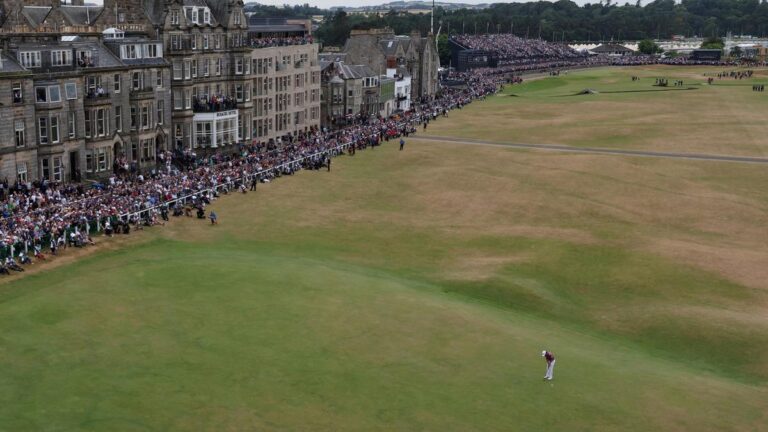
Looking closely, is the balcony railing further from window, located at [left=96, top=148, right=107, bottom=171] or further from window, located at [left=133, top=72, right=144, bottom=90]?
window, located at [left=96, top=148, right=107, bottom=171]

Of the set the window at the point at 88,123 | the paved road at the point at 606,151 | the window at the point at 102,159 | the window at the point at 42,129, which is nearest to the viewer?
the window at the point at 42,129

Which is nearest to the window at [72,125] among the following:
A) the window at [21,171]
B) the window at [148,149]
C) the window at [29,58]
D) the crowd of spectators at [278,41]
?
the window at [29,58]

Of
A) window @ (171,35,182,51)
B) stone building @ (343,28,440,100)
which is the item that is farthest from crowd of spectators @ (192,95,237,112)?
stone building @ (343,28,440,100)

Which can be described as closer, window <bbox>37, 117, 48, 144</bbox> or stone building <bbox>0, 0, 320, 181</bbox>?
stone building <bbox>0, 0, 320, 181</bbox>

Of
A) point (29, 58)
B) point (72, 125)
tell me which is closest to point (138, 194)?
point (72, 125)

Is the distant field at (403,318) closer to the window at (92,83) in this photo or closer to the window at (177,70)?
the window at (92,83)

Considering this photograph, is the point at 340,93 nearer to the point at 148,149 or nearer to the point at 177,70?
the point at 177,70
